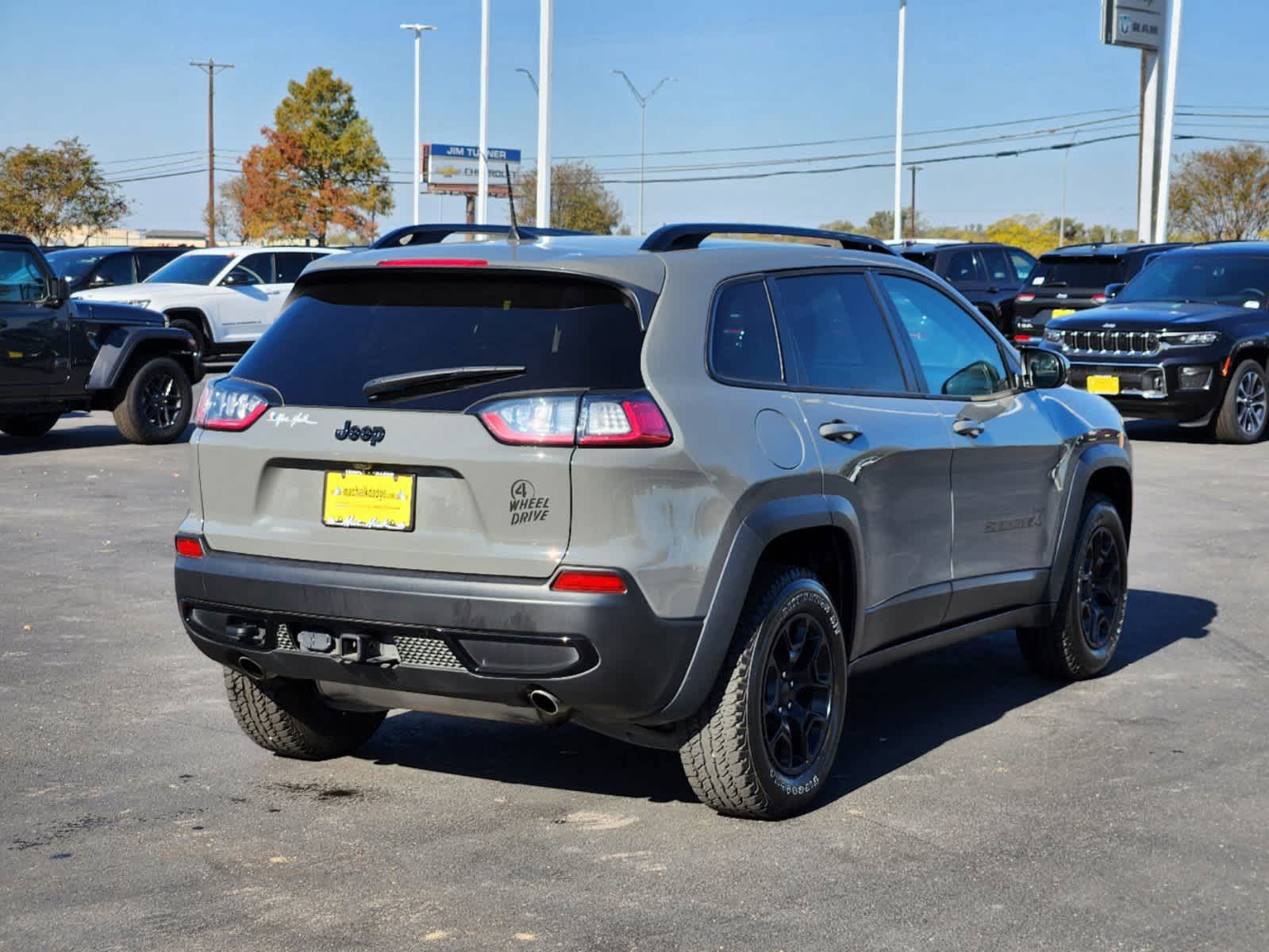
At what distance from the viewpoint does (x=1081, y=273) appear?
902 inches

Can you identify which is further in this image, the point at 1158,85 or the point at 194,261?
the point at 1158,85

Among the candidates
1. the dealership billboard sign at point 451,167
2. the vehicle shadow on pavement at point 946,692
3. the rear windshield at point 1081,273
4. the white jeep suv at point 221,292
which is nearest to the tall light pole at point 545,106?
the white jeep suv at point 221,292

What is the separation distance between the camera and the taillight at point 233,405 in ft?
16.5

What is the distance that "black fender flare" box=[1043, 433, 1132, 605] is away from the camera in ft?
22.1

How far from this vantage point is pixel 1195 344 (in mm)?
16891

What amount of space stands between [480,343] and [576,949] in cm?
170

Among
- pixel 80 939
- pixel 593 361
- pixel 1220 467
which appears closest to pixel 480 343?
pixel 593 361

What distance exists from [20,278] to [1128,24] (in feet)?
124

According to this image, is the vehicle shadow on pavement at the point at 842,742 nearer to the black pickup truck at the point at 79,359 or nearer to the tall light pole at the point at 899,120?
the black pickup truck at the point at 79,359

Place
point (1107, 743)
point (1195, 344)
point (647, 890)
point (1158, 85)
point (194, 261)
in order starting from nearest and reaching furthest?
point (647, 890)
point (1107, 743)
point (1195, 344)
point (194, 261)
point (1158, 85)

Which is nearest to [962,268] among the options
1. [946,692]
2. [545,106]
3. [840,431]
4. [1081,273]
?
[1081,273]

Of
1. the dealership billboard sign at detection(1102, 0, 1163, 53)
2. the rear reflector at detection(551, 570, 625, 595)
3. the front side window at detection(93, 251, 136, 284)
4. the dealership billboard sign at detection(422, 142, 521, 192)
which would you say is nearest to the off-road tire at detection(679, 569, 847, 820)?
the rear reflector at detection(551, 570, 625, 595)

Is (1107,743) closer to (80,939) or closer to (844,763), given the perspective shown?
(844,763)

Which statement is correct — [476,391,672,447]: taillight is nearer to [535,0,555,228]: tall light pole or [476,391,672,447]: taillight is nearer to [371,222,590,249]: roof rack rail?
[371,222,590,249]: roof rack rail
